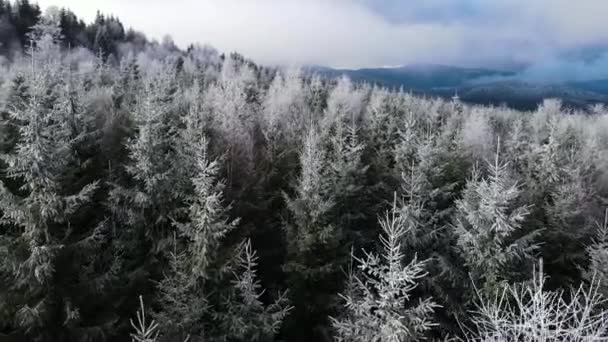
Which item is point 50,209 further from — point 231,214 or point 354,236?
point 354,236

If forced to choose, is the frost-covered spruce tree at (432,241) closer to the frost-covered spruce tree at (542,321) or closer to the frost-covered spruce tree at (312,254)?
the frost-covered spruce tree at (542,321)

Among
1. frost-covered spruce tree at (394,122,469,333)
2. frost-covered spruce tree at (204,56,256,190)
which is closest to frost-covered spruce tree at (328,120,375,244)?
frost-covered spruce tree at (394,122,469,333)

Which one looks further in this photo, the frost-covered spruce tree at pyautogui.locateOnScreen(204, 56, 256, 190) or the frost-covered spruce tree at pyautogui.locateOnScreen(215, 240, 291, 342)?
the frost-covered spruce tree at pyautogui.locateOnScreen(204, 56, 256, 190)

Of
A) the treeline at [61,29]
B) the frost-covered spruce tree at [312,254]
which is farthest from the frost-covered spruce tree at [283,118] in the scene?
the treeline at [61,29]

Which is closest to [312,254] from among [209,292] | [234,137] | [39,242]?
[209,292]

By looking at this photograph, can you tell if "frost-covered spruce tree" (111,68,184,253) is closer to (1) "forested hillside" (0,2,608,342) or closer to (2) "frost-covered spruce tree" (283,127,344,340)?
(1) "forested hillside" (0,2,608,342)

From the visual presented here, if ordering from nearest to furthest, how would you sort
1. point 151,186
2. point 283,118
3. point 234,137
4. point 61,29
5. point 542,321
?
1. point 542,321
2. point 151,186
3. point 234,137
4. point 283,118
5. point 61,29

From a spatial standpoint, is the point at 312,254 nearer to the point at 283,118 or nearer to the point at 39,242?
the point at 39,242
